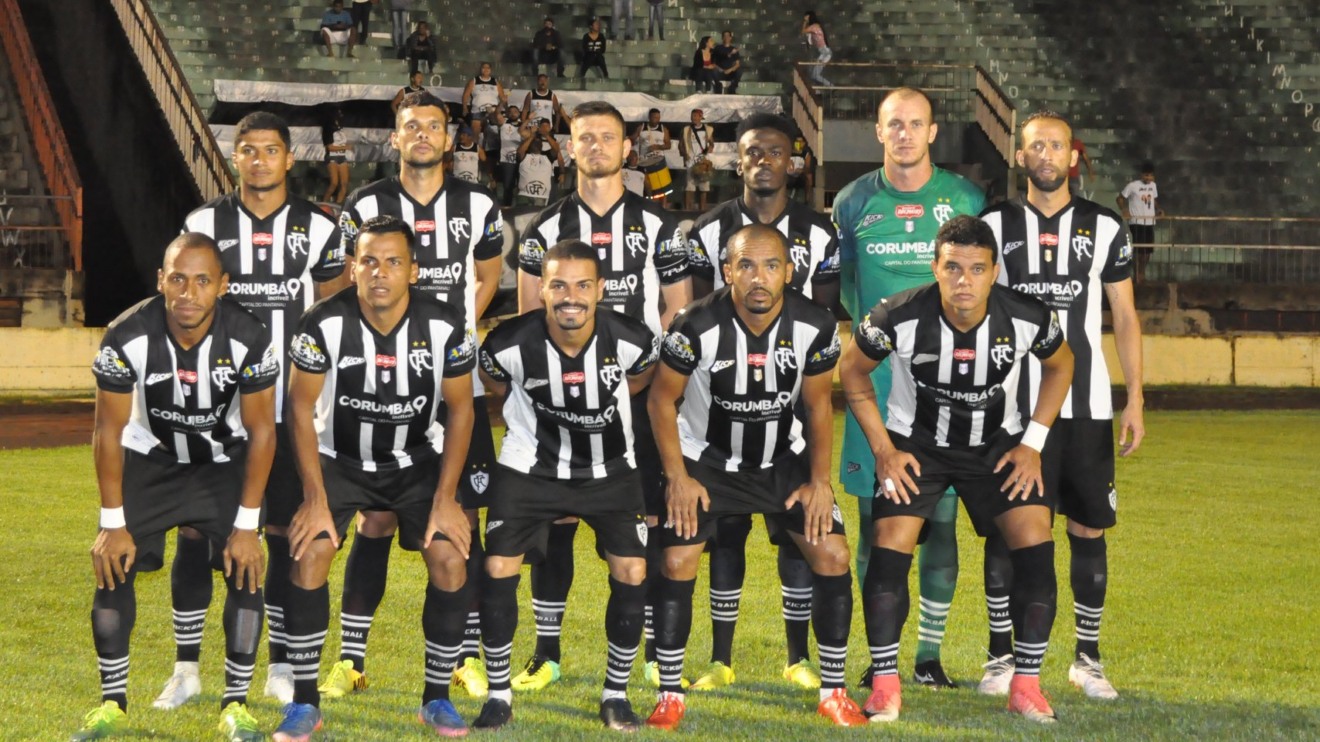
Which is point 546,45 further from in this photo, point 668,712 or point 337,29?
point 668,712

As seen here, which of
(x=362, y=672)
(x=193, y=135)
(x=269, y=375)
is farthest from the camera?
(x=193, y=135)

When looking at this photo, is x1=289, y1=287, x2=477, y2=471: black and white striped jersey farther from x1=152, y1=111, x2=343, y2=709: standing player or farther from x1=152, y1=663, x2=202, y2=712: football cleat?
x1=152, y1=663, x2=202, y2=712: football cleat

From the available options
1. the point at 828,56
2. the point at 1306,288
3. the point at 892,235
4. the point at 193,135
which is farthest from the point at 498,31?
the point at 892,235

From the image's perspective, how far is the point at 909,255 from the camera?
662 cm

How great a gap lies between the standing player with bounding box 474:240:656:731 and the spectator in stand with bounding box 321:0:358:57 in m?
19.8

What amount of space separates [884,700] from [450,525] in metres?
1.74

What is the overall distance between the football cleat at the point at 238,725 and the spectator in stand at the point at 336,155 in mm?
16483

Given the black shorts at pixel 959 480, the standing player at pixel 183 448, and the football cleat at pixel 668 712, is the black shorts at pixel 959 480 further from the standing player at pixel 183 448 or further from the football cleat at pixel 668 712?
the standing player at pixel 183 448

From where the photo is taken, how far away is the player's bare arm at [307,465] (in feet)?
18.4

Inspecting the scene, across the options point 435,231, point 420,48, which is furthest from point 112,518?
point 420,48

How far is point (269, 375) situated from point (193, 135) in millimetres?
15844

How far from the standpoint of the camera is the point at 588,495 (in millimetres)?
5801

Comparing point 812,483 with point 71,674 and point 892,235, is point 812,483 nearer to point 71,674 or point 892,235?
point 892,235

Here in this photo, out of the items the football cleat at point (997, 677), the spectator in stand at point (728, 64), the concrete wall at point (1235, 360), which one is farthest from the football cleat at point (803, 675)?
the spectator in stand at point (728, 64)
